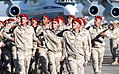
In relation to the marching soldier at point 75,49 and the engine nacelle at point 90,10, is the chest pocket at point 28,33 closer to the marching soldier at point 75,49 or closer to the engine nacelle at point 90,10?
the marching soldier at point 75,49

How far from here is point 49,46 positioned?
39.8 ft

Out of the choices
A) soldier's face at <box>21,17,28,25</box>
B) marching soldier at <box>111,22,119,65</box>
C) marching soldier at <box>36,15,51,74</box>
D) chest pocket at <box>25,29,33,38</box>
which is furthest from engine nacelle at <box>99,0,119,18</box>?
soldier's face at <box>21,17,28,25</box>

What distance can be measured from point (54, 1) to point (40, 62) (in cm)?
1746

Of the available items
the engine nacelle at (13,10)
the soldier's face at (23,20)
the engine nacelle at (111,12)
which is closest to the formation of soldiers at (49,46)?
the soldier's face at (23,20)

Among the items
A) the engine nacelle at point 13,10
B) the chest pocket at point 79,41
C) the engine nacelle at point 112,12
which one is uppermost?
the engine nacelle at point 13,10

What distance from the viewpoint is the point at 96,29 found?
44.1ft

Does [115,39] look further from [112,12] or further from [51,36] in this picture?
[112,12]

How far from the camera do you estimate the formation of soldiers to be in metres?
10.6

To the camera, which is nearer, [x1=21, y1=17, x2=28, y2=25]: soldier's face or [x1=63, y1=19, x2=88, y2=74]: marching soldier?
[x1=63, y1=19, x2=88, y2=74]: marching soldier

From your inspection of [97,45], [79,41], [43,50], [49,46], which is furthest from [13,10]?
[79,41]

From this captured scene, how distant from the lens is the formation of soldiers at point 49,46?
34.8 feet

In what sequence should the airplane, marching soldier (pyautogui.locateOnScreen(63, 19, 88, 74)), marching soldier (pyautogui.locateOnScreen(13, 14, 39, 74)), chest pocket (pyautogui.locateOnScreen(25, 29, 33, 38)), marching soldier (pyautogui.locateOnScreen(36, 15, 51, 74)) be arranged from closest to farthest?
marching soldier (pyautogui.locateOnScreen(63, 19, 88, 74)), marching soldier (pyautogui.locateOnScreen(13, 14, 39, 74)), chest pocket (pyautogui.locateOnScreen(25, 29, 33, 38)), marching soldier (pyautogui.locateOnScreen(36, 15, 51, 74)), the airplane

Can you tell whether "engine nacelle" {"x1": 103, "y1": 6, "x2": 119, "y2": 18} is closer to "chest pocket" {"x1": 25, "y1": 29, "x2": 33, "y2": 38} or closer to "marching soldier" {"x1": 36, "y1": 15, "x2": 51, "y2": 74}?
"marching soldier" {"x1": 36, "y1": 15, "x2": 51, "y2": 74}

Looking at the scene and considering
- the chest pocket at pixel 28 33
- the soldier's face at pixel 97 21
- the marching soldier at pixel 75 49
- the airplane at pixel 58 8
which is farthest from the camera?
the airplane at pixel 58 8
